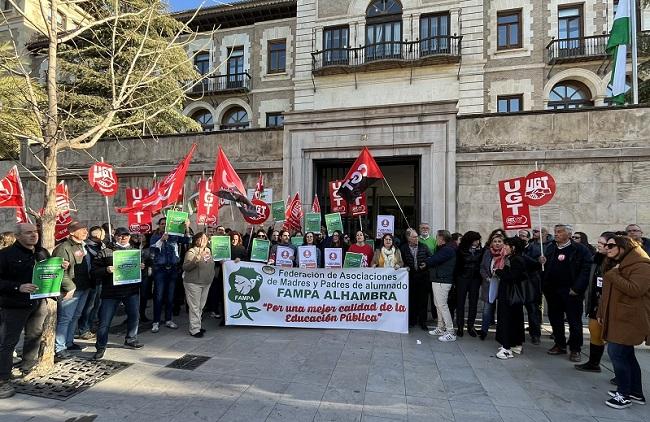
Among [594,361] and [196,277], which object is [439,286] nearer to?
[594,361]

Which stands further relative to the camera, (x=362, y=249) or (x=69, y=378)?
(x=362, y=249)

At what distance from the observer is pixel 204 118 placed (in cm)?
2733

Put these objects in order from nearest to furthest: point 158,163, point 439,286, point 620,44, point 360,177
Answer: point 439,286 < point 360,177 < point 158,163 < point 620,44

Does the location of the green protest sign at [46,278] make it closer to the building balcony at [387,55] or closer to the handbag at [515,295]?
the handbag at [515,295]

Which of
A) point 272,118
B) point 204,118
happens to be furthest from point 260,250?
point 204,118

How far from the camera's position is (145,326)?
721 cm

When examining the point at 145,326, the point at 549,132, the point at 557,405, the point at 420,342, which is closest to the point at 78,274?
the point at 145,326

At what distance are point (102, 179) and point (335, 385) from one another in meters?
6.77

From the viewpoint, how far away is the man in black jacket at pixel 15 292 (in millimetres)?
4207

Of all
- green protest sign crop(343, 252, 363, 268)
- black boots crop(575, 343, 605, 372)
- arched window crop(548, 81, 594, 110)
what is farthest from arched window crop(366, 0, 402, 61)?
black boots crop(575, 343, 605, 372)

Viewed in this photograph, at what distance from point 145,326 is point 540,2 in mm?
23689

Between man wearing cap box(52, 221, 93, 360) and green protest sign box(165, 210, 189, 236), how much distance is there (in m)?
1.39

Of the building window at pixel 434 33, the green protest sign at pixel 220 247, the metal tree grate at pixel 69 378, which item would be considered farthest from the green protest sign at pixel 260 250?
the building window at pixel 434 33

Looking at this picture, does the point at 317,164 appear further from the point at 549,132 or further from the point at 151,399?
the point at 151,399
